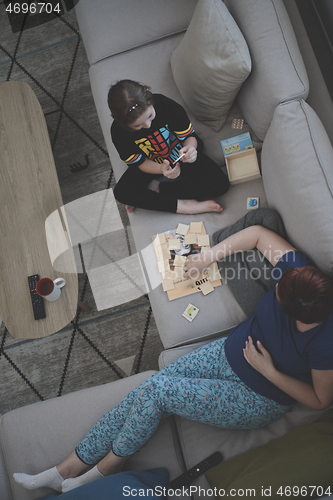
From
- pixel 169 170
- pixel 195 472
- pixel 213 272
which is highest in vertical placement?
pixel 169 170

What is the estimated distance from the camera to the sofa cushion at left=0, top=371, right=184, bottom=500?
1.65 m

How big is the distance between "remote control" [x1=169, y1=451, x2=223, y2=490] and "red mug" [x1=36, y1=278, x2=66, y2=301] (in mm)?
1005

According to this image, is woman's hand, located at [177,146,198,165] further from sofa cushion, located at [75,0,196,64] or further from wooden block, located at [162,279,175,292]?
sofa cushion, located at [75,0,196,64]

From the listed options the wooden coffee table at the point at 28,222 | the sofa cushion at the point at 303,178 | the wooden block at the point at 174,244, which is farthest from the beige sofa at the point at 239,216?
the wooden coffee table at the point at 28,222

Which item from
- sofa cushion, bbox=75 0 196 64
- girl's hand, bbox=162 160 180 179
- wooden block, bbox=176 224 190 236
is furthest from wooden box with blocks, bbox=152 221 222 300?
sofa cushion, bbox=75 0 196 64

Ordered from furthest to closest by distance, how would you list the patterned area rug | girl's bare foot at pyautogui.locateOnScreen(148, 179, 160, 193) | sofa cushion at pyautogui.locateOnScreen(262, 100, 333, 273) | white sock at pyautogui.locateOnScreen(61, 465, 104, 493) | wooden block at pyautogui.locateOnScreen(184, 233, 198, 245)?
the patterned area rug, girl's bare foot at pyautogui.locateOnScreen(148, 179, 160, 193), wooden block at pyautogui.locateOnScreen(184, 233, 198, 245), white sock at pyautogui.locateOnScreen(61, 465, 104, 493), sofa cushion at pyautogui.locateOnScreen(262, 100, 333, 273)

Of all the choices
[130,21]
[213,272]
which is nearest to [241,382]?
[213,272]

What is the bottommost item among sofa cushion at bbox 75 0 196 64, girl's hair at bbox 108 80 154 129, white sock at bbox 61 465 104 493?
white sock at bbox 61 465 104 493

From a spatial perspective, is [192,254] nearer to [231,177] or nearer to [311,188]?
[231,177]

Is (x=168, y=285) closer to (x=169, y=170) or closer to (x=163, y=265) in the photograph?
(x=163, y=265)

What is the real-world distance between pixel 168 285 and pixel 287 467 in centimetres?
93

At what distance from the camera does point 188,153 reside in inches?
73.2

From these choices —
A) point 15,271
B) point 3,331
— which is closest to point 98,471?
point 15,271

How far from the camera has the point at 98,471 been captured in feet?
5.30
